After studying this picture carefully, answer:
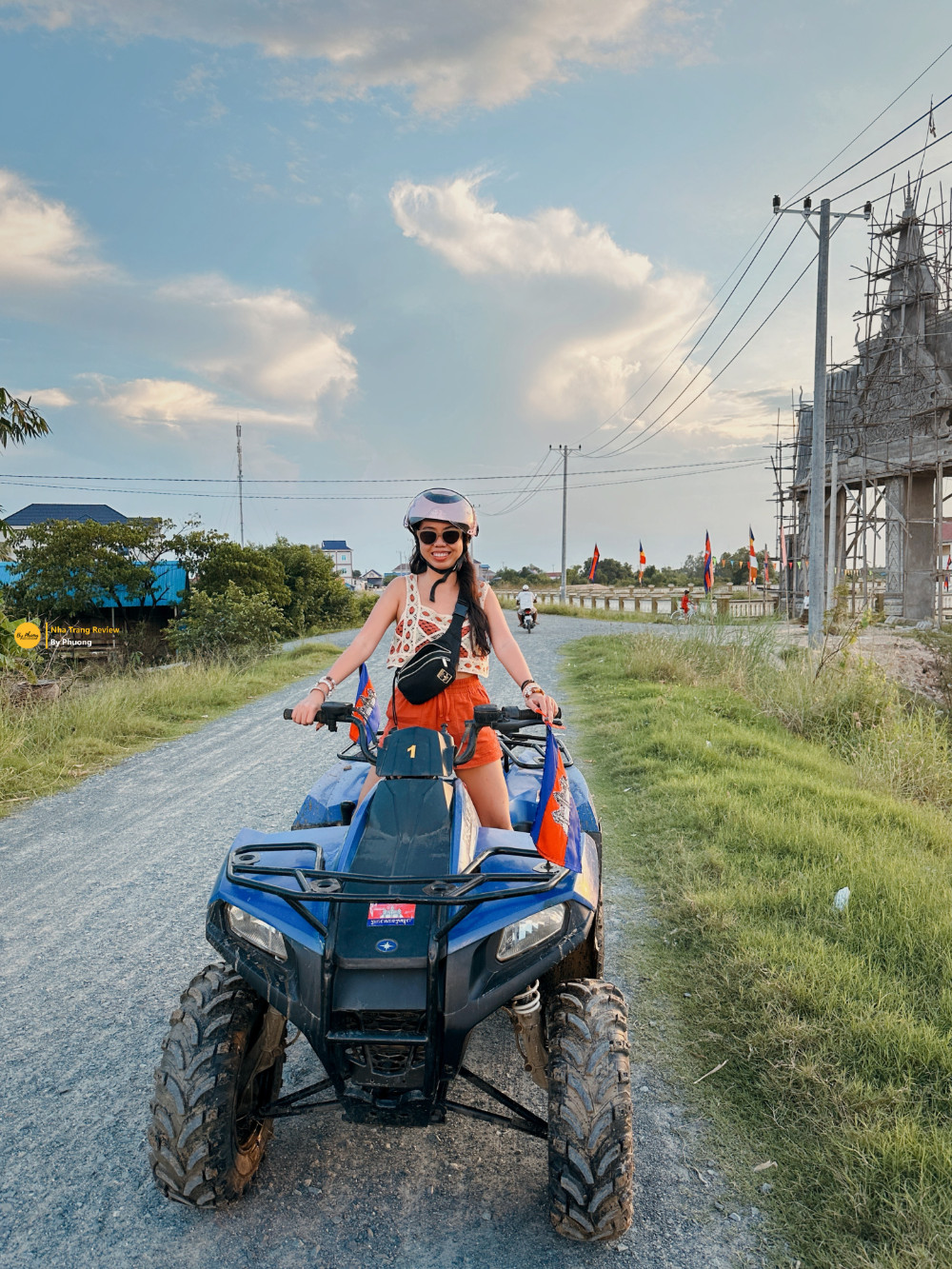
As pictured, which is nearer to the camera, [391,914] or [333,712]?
[391,914]

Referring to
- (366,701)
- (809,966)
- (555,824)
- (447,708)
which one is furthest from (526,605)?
(555,824)

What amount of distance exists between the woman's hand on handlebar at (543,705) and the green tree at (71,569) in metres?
29.2

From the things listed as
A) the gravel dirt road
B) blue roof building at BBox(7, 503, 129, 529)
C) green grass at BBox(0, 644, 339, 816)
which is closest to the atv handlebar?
the gravel dirt road

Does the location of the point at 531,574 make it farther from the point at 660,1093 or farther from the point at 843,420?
the point at 660,1093

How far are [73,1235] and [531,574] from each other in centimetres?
7135

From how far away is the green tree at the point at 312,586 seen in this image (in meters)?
38.8

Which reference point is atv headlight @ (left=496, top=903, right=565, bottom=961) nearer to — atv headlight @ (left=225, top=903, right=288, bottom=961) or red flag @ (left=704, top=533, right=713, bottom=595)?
atv headlight @ (left=225, top=903, right=288, bottom=961)

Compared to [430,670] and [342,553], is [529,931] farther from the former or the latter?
[342,553]

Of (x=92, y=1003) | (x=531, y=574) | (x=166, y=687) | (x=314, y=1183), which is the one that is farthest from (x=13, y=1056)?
(x=531, y=574)

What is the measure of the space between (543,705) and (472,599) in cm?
58

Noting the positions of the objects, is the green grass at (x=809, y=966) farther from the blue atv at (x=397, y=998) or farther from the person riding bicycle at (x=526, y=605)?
the person riding bicycle at (x=526, y=605)

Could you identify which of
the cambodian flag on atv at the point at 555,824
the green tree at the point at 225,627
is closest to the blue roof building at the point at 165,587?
the green tree at the point at 225,627

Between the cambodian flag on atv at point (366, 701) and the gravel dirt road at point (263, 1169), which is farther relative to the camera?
the cambodian flag on atv at point (366, 701)

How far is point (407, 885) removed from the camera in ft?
7.19
